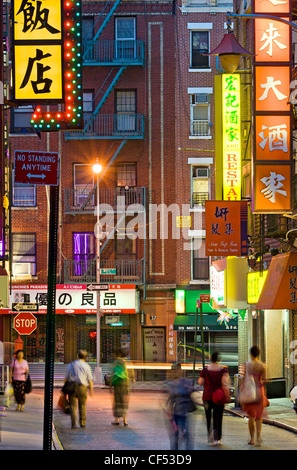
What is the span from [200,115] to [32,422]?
26.0 metres

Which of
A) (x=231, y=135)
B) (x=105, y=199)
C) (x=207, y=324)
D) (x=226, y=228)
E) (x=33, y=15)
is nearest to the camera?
(x=33, y=15)

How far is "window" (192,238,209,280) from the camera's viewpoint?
141 feet

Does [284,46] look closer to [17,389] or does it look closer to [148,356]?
[17,389]

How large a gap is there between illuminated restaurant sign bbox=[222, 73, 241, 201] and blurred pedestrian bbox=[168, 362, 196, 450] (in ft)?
45.4

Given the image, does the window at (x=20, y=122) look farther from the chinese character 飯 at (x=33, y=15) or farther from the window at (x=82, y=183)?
the chinese character 飯 at (x=33, y=15)

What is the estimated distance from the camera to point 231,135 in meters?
27.3

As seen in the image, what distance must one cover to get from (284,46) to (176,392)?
475 inches

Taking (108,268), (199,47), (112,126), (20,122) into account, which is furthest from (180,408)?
(199,47)

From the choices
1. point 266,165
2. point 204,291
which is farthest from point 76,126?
point 204,291

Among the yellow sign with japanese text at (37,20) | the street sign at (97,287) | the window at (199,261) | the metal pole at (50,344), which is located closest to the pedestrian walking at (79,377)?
the metal pole at (50,344)

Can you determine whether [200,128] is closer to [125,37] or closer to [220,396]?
[125,37]

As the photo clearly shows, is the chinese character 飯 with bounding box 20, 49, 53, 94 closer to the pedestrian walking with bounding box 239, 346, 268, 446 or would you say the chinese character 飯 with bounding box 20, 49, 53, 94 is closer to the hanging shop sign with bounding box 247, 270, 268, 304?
the pedestrian walking with bounding box 239, 346, 268, 446

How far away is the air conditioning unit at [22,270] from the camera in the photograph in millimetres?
43125

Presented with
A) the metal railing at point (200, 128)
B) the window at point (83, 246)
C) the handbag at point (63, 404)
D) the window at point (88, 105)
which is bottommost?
the handbag at point (63, 404)
